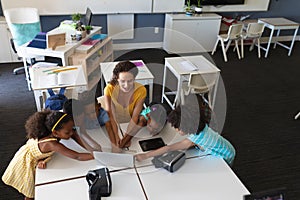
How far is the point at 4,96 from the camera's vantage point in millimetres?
3342

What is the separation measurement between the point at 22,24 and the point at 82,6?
3.74 feet

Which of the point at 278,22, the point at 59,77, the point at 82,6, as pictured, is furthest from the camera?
the point at 278,22

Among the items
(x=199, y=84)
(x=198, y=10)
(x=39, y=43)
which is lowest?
(x=199, y=84)

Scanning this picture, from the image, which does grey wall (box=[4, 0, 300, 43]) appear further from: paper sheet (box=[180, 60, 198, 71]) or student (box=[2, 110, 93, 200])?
student (box=[2, 110, 93, 200])

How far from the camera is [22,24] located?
140 inches

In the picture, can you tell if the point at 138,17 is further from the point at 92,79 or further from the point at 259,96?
the point at 259,96

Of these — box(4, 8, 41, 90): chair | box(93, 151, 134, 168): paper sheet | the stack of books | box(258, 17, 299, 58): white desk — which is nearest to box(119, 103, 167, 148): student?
box(93, 151, 134, 168): paper sheet

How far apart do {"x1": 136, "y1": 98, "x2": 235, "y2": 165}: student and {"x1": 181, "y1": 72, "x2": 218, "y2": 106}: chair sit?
1.13 meters

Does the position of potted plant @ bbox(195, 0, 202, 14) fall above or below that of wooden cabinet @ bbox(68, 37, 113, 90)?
above

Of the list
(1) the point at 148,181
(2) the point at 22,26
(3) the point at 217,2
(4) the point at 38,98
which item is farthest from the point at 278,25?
(1) the point at 148,181

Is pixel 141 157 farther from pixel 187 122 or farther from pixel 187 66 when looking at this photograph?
pixel 187 66

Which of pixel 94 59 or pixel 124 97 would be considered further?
pixel 94 59

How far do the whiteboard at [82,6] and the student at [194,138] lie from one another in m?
3.33

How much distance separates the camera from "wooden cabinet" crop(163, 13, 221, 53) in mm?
4688
